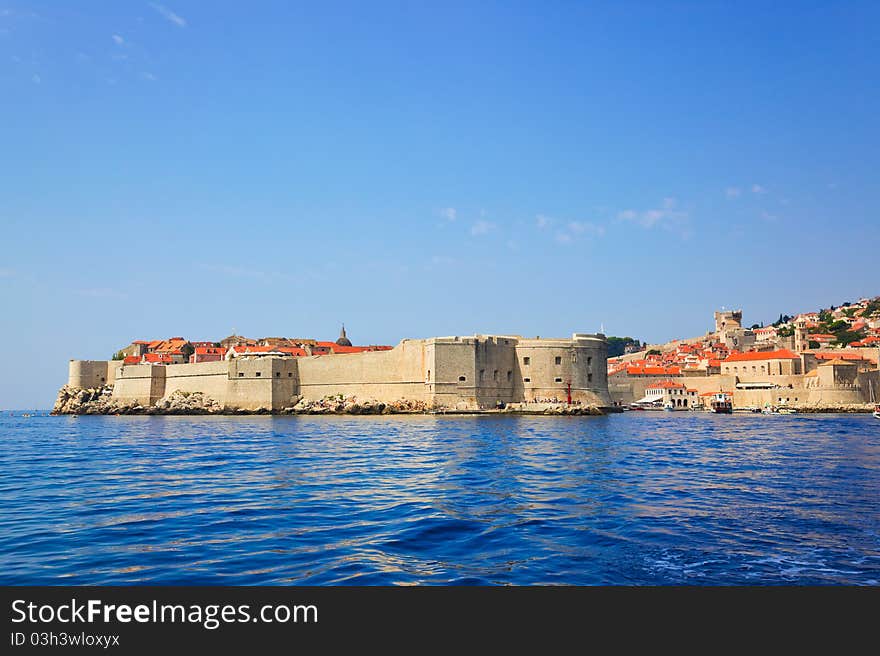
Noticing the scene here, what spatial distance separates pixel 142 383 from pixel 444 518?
36446 millimetres

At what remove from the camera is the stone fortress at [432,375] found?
32562 mm

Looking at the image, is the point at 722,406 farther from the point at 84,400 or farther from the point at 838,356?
the point at 84,400

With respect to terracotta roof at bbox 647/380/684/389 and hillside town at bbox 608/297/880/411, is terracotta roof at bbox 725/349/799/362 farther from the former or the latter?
terracotta roof at bbox 647/380/684/389

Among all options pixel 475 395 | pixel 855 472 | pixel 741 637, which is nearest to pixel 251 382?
pixel 475 395

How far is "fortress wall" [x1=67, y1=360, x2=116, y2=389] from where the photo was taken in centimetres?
4262

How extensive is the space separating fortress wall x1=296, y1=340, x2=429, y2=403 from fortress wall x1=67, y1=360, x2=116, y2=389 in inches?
556

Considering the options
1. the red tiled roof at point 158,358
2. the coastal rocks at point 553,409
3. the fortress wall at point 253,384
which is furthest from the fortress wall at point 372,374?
the red tiled roof at point 158,358

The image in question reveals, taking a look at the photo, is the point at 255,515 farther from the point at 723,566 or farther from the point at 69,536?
the point at 723,566

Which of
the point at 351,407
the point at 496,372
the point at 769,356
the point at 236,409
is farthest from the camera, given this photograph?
the point at 769,356

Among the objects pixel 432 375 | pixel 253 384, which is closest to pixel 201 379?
pixel 253 384

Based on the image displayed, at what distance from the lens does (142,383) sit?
39250 mm

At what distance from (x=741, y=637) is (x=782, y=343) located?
196 feet

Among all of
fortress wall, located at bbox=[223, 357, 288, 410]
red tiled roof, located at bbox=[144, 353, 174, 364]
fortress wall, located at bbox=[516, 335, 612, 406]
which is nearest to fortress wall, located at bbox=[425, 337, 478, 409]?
fortress wall, located at bbox=[516, 335, 612, 406]

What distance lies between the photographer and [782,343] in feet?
185
